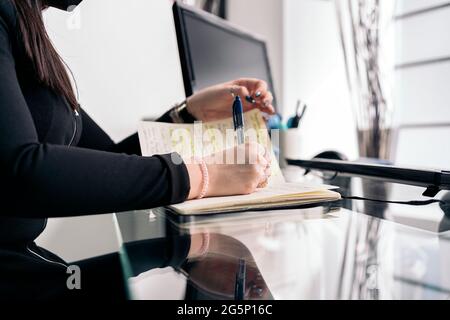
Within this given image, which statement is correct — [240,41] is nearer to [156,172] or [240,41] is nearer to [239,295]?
[156,172]

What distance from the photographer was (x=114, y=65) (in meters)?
1.04

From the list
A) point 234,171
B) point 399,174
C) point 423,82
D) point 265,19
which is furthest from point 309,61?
point 234,171

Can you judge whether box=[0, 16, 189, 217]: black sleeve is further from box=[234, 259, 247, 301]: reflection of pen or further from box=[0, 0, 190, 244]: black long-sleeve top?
box=[234, 259, 247, 301]: reflection of pen

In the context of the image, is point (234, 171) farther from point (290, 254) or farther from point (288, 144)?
point (288, 144)

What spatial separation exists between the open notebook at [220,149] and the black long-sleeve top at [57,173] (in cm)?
5

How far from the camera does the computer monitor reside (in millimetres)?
779

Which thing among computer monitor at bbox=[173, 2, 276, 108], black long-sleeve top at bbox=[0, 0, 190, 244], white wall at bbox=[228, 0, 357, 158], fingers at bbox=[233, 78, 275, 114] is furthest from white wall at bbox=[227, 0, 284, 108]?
black long-sleeve top at bbox=[0, 0, 190, 244]

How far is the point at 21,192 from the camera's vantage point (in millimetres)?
344

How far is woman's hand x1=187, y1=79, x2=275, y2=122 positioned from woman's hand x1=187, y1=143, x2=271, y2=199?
27 cm

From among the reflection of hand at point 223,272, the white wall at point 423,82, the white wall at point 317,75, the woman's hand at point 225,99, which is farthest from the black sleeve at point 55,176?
the white wall at point 423,82

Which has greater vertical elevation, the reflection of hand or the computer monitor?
the computer monitor
